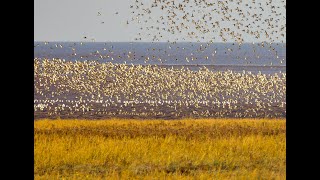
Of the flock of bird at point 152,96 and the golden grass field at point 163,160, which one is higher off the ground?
the flock of bird at point 152,96

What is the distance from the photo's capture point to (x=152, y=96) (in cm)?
4616

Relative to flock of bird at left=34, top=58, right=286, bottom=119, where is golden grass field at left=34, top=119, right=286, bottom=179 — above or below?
below

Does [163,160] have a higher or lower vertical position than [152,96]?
lower

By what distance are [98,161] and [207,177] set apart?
2.68m

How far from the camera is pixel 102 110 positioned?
122 feet

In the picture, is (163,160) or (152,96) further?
(152,96)

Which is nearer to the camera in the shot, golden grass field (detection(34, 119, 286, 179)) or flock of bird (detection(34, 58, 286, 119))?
golden grass field (detection(34, 119, 286, 179))

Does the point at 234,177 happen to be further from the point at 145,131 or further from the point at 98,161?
the point at 145,131

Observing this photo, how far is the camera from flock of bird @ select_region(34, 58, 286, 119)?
36531 mm

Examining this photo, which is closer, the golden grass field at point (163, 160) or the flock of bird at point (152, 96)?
the golden grass field at point (163, 160)

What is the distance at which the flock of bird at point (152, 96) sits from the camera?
36.5 metres
